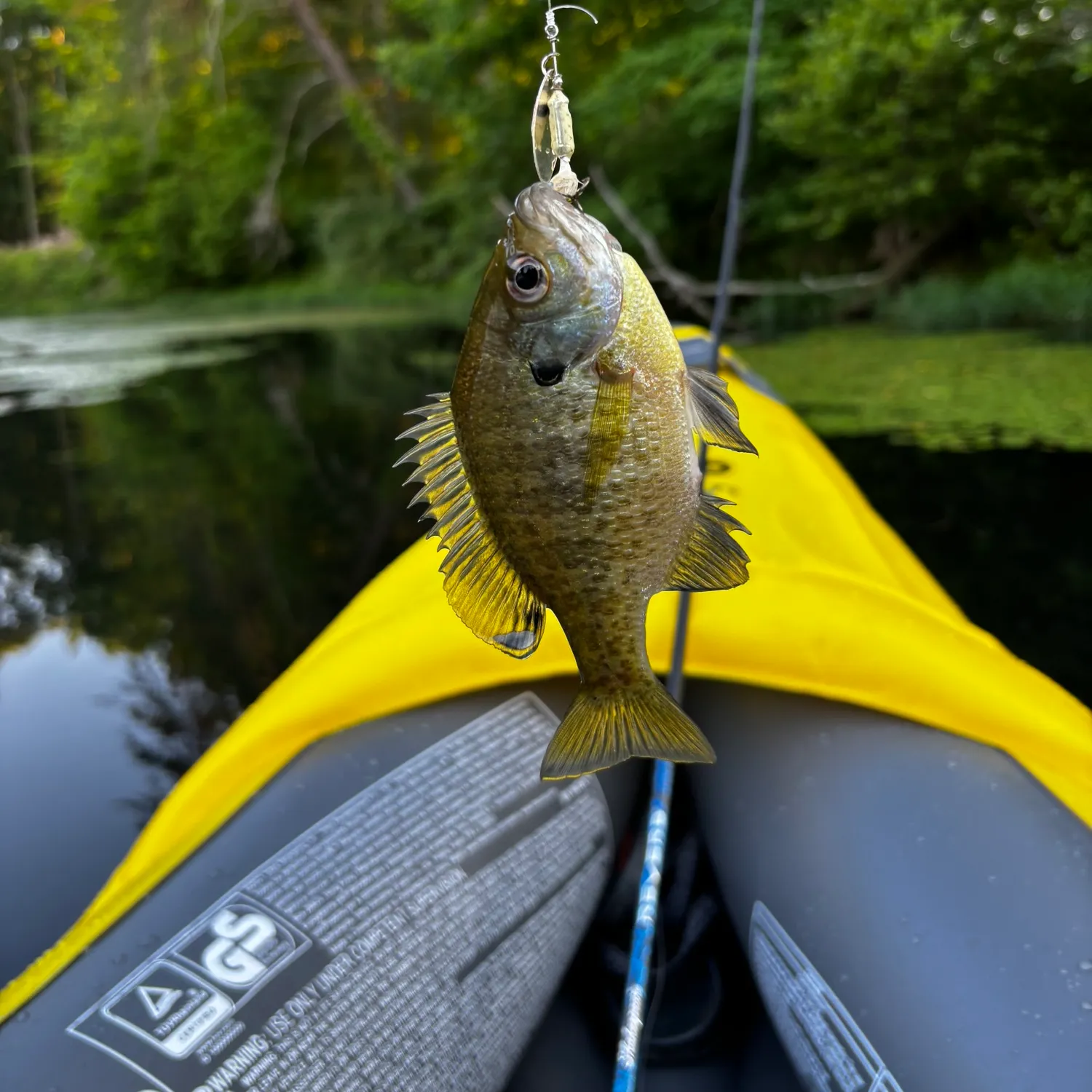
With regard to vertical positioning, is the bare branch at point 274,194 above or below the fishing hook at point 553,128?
above

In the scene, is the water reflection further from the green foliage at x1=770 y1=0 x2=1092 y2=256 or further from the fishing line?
the green foliage at x1=770 y1=0 x2=1092 y2=256

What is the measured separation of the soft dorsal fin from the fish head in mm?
74

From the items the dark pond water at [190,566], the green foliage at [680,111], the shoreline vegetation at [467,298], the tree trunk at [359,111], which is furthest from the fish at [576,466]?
the tree trunk at [359,111]

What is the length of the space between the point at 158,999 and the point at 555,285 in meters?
0.92

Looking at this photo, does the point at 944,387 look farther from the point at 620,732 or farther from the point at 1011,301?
the point at 620,732

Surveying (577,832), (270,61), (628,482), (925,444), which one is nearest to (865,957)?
(577,832)

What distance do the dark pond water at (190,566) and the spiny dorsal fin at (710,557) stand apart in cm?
194

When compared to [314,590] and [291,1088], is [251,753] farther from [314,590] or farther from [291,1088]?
[314,590]

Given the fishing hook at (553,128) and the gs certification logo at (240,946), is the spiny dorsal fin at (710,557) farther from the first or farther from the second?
the gs certification logo at (240,946)

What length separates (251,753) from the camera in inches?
57.4

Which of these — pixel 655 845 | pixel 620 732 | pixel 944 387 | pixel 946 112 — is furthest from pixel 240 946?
pixel 946 112

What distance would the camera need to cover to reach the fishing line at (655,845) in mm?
1045

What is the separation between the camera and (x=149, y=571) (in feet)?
12.9

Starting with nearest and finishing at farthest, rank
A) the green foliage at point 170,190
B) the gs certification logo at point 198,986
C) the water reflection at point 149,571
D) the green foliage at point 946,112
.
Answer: the gs certification logo at point 198,986 → the water reflection at point 149,571 → the green foliage at point 946,112 → the green foliage at point 170,190
